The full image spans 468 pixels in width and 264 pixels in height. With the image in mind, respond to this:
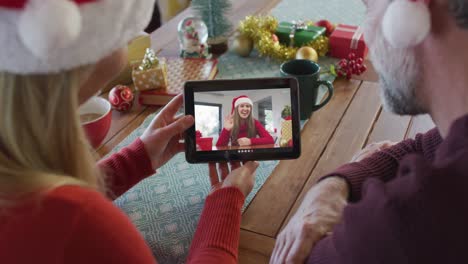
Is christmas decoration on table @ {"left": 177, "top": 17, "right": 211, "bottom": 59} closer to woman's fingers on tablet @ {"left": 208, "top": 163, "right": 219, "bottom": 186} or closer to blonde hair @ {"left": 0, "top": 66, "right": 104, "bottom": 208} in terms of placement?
woman's fingers on tablet @ {"left": 208, "top": 163, "right": 219, "bottom": 186}

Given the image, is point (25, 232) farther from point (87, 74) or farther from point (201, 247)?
point (201, 247)

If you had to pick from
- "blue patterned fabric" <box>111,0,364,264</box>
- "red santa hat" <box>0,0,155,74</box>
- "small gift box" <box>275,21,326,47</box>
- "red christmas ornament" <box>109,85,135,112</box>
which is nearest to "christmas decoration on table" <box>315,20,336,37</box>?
"small gift box" <box>275,21,326,47</box>

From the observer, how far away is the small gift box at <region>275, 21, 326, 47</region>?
1.24m

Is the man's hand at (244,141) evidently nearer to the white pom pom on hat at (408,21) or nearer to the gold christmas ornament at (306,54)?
the white pom pom on hat at (408,21)

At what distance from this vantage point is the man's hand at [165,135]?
0.82 metres

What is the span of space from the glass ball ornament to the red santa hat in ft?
2.43

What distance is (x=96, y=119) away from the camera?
3.00ft

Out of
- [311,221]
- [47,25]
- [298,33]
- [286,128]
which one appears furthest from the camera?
[298,33]

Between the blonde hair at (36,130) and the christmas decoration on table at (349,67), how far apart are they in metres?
0.80

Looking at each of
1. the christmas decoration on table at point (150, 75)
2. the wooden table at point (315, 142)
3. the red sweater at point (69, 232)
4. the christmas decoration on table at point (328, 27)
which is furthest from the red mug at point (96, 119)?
the christmas decoration on table at point (328, 27)

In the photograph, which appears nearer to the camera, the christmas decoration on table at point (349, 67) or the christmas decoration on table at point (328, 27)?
the christmas decoration on table at point (349, 67)

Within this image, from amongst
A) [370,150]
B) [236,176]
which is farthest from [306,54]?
[236,176]

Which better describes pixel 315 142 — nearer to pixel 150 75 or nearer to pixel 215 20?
pixel 150 75

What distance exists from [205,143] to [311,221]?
9.4 inches
